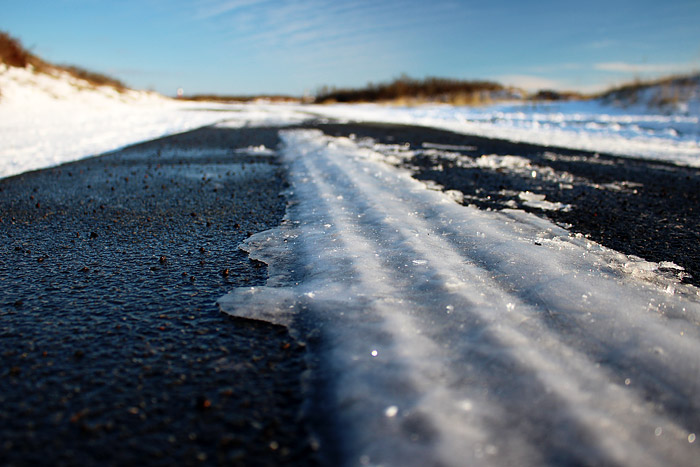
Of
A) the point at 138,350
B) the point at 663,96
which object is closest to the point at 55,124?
the point at 138,350

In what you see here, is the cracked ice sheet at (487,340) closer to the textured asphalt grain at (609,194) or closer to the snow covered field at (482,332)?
the snow covered field at (482,332)

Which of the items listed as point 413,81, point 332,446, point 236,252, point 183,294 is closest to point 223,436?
point 332,446

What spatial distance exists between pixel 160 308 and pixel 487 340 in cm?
135

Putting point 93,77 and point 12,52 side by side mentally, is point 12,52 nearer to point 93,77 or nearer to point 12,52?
point 12,52

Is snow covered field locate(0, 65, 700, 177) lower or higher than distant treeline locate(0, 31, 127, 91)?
lower

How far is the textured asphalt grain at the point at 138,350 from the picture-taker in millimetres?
1162

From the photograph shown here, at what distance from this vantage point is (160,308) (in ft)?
6.20

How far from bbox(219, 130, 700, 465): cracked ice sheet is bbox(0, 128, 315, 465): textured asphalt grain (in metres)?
0.16

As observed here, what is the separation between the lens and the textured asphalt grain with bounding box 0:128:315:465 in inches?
45.8

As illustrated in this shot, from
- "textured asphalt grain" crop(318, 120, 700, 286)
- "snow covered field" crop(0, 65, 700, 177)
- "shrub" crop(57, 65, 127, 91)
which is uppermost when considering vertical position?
"shrub" crop(57, 65, 127, 91)

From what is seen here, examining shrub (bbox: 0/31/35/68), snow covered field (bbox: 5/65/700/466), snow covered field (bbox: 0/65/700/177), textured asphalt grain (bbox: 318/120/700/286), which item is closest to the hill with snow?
snow covered field (bbox: 0/65/700/177)

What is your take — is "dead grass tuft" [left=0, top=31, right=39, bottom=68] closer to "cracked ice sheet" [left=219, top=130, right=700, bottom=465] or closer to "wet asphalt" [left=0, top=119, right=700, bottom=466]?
"wet asphalt" [left=0, top=119, right=700, bottom=466]

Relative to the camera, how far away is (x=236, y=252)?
2635mm

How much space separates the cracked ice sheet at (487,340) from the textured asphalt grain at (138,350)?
16cm
